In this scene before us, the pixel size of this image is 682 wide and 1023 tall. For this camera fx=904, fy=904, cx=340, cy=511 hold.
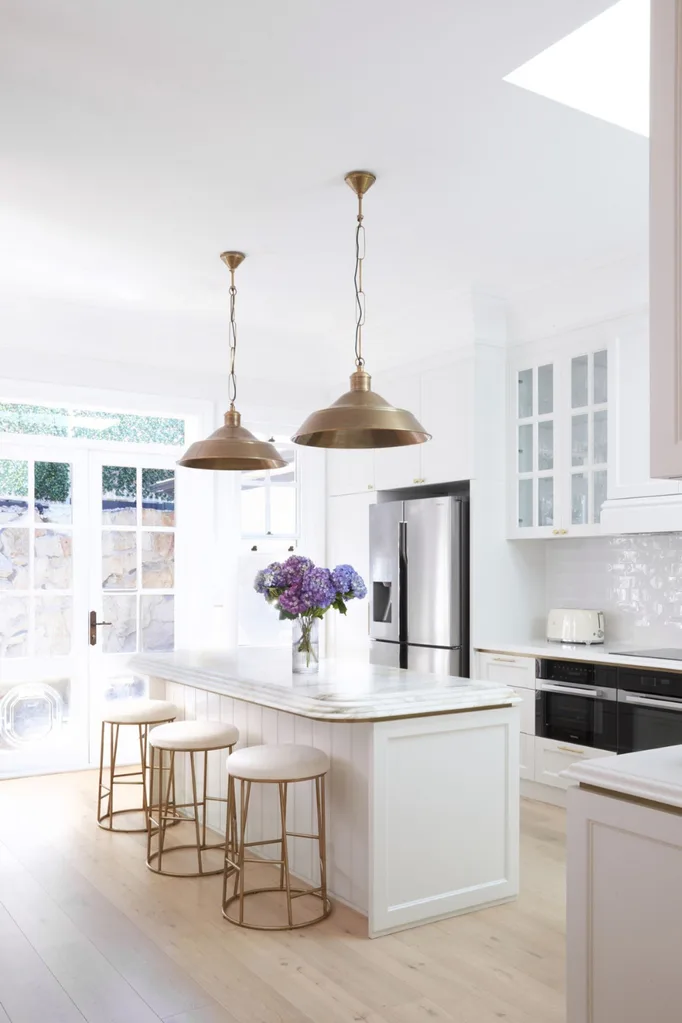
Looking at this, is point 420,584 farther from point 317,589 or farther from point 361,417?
point 361,417

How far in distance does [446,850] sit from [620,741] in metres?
1.48

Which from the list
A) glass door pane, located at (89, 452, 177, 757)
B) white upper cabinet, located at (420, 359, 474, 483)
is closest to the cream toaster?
white upper cabinet, located at (420, 359, 474, 483)

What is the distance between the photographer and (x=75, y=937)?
3.03 meters

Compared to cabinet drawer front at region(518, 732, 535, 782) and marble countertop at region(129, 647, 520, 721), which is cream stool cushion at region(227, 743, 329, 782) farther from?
cabinet drawer front at region(518, 732, 535, 782)

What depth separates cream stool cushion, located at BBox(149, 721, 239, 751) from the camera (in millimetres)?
3631

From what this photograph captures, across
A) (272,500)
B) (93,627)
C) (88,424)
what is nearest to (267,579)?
(93,627)

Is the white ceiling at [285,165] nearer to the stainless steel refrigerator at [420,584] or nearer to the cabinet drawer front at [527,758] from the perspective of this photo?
the stainless steel refrigerator at [420,584]

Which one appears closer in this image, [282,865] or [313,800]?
[282,865]

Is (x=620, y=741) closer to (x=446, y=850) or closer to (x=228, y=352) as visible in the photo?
(x=446, y=850)

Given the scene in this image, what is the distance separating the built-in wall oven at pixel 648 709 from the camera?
4.04 m

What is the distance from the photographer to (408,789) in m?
3.12

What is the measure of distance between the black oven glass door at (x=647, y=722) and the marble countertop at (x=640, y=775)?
218 centimetres

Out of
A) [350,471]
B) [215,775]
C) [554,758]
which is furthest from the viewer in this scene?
[350,471]

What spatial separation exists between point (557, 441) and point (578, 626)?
1027 millimetres
